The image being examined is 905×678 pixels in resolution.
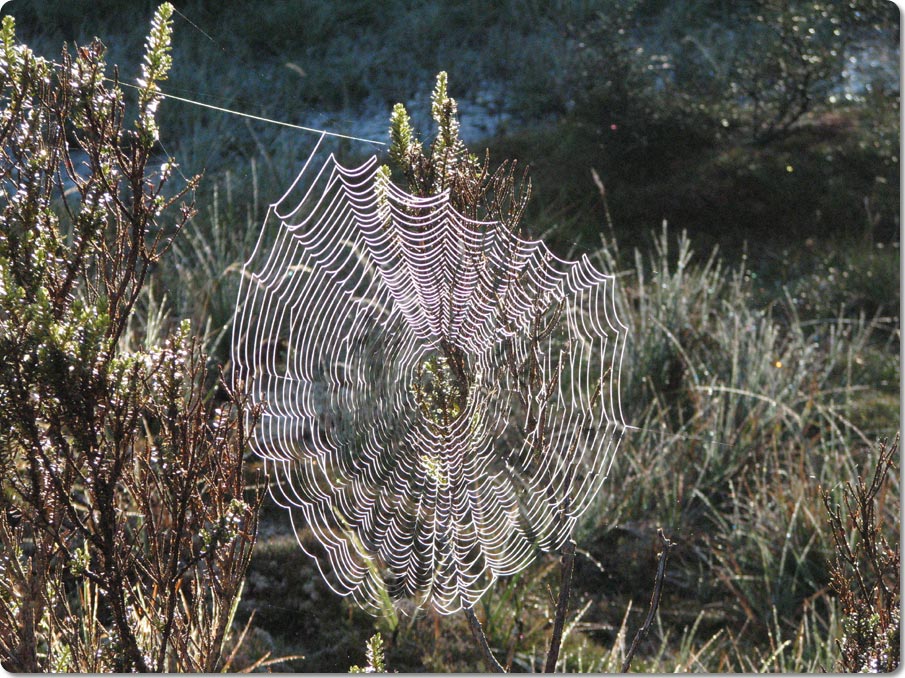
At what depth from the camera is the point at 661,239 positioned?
3.04 metres

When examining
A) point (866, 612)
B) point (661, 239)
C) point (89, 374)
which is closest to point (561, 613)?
point (866, 612)

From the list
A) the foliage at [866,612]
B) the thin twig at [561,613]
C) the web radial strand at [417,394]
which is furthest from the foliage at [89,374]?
the foliage at [866,612]

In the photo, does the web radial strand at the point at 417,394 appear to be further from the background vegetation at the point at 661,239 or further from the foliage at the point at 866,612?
the foliage at the point at 866,612

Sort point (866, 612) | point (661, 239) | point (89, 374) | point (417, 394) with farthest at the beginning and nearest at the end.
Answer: point (661, 239) < point (417, 394) < point (866, 612) < point (89, 374)

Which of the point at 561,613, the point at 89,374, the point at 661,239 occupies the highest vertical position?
the point at 661,239

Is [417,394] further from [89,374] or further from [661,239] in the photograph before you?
[661,239]

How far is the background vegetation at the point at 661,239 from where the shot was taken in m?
1.71

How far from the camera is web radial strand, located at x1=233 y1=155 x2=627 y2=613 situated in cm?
131

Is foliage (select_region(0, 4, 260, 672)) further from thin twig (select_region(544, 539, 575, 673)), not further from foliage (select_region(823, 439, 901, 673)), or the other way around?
foliage (select_region(823, 439, 901, 673))

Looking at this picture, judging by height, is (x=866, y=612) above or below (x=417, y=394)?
below

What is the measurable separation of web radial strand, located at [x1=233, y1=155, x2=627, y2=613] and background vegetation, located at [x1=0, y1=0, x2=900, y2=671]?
0.12 m

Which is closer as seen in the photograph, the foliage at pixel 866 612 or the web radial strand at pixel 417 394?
the foliage at pixel 866 612

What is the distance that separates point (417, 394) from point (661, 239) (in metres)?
1.74

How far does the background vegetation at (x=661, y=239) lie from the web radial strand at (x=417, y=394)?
124 millimetres
